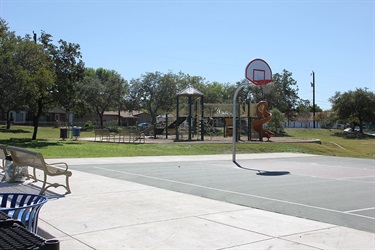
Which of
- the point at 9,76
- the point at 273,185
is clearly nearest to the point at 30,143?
the point at 9,76

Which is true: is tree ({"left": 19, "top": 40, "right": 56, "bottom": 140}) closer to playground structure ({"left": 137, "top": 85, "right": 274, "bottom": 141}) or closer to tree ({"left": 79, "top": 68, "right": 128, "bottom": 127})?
playground structure ({"left": 137, "top": 85, "right": 274, "bottom": 141})

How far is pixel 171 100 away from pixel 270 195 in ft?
192

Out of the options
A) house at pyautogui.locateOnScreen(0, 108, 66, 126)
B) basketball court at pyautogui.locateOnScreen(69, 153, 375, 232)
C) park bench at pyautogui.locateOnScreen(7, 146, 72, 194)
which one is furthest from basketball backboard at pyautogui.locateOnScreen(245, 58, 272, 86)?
house at pyautogui.locateOnScreen(0, 108, 66, 126)

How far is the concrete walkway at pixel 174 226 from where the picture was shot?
5859 mm

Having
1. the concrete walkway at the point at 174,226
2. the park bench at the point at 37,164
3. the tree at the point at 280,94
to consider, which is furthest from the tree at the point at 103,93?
the concrete walkway at the point at 174,226

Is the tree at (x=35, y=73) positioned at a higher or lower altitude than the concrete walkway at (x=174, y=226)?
higher

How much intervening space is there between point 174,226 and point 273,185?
591 centimetres

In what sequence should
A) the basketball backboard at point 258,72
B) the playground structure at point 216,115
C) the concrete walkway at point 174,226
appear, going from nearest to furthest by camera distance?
the concrete walkway at point 174,226 → the basketball backboard at point 258,72 → the playground structure at point 216,115

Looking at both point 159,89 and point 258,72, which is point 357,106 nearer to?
point 159,89

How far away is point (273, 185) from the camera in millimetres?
12016

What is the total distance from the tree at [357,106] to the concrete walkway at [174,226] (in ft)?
218

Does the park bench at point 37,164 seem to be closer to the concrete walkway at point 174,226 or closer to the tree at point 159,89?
the concrete walkway at point 174,226

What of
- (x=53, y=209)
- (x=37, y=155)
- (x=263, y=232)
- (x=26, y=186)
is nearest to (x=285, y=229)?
(x=263, y=232)

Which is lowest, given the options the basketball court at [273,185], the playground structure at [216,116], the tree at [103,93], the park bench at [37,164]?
the basketball court at [273,185]
